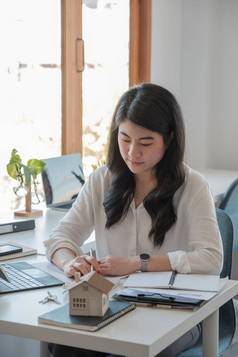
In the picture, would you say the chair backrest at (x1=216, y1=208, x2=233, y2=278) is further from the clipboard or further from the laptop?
the laptop

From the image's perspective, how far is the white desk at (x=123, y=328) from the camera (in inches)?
57.5

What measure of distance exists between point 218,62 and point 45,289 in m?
3.10

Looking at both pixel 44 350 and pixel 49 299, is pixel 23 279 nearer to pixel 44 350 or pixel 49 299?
pixel 49 299

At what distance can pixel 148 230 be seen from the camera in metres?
2.16

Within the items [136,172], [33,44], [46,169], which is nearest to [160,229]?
[136,172]

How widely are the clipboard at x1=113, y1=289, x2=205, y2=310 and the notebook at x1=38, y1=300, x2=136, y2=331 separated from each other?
0.18 ft

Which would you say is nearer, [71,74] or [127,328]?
[127,328]

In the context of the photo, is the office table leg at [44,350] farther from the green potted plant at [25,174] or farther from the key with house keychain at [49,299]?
the green potted plant at [25,174]

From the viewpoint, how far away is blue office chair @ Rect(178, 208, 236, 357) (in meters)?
2.01

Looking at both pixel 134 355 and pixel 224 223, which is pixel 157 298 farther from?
pixel 224 223

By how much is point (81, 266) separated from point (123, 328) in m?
0.44

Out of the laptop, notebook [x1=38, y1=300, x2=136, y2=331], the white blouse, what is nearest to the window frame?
the laptop

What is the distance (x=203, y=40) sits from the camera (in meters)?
4.56

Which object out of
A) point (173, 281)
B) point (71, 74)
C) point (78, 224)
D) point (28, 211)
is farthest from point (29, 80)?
point (173, 281)
